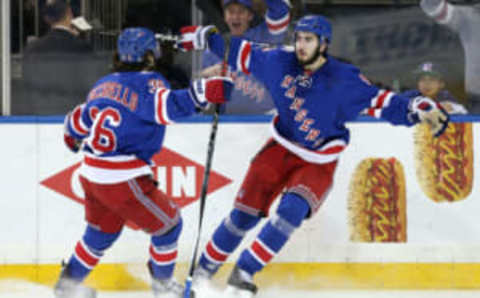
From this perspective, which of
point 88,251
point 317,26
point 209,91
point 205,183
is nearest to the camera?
point 209,91

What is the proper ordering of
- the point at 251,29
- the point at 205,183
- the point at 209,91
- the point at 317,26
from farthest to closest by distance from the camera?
the point at 251,29 < the point at 205,183 < the point at 317,26 < the point at 209,91

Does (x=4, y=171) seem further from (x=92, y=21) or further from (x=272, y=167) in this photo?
(x=272, y=167)

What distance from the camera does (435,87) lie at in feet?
14.1

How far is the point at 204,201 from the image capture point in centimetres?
411

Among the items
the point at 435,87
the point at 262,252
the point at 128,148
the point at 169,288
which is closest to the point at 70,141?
the point at 128,148

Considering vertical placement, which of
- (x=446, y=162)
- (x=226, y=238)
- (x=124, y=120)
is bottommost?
(x=226, y=238)

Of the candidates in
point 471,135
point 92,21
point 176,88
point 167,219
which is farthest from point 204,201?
point 471,135

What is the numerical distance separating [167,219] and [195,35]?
2.34 ft

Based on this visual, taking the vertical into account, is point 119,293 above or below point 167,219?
below

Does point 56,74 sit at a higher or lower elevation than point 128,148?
higher

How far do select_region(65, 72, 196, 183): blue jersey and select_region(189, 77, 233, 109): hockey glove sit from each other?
0.03 m

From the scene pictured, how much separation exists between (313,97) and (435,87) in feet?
2.20

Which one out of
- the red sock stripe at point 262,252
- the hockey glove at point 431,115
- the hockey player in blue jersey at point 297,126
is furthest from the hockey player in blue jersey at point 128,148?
the hockey glove at point 431,115

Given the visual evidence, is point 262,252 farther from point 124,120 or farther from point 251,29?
point 251,29
